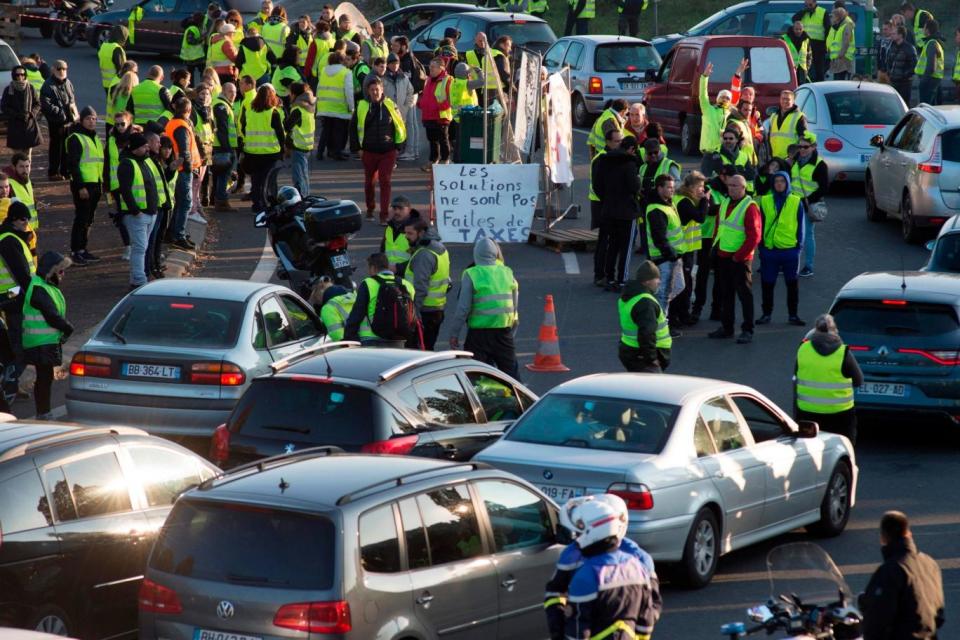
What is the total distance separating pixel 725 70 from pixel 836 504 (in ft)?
54.8

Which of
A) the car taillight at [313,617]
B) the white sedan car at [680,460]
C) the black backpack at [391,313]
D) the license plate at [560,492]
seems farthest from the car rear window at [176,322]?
the car taillight at [313,617]

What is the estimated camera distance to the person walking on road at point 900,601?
300 inches

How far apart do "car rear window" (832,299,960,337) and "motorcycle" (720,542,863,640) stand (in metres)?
8.20

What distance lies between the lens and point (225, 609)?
764 cm

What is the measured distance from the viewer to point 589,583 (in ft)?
23.6

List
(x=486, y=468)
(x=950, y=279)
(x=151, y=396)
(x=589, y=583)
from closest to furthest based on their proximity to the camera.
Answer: (x=589, y=583) < (x=486, y=468) < (x=151, y=396) < (x=950, y=279)

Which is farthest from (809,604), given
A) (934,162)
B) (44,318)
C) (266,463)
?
(934,162)

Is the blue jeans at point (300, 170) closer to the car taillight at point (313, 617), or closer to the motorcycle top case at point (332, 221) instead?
the motorcycle top case at point (332, 221)

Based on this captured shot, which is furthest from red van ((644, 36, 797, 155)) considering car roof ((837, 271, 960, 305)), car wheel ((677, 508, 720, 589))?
car wheel ((677, 508, 720, 589))

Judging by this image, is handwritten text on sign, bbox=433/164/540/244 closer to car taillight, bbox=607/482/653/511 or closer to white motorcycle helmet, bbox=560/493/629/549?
car taillight, bbox=607/482/653/511

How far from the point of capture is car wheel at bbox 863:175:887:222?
78.1 feet

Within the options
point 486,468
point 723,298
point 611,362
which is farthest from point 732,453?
point 723,298

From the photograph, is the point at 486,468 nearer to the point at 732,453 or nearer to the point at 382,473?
the point at 382,473

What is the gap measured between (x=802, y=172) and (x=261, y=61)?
1183cm
